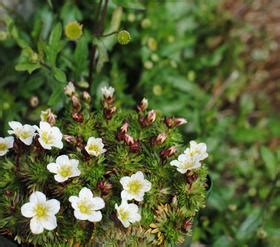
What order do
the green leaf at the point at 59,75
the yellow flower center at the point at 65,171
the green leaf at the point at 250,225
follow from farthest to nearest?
the green leaf at the point at 250,225
the green leaf at the point at 59,75
the yellow flower center at the point at 65,171

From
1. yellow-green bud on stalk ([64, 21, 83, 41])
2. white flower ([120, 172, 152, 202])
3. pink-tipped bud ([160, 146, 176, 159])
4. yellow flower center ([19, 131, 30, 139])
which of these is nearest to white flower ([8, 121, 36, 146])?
yellow flower center ([19, 131, 30, 139])

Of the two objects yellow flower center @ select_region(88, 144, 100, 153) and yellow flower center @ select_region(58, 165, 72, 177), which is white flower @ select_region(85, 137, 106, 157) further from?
yellow flower center @ select_region(58, 165, 72, 177)

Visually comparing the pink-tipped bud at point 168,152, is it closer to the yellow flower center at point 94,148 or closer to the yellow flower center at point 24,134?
the yellow flower center at point 94,148

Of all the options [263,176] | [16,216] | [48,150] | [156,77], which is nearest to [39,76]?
[156,77]

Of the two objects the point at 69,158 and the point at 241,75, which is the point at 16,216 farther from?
the point at 241,75

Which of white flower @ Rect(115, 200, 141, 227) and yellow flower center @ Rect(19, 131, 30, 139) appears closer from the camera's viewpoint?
white flower @ Rect(115, 200, 141, 227)

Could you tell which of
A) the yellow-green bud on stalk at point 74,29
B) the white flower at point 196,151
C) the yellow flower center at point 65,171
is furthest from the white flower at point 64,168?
the yellow-green bud on stalk at point 74,29
